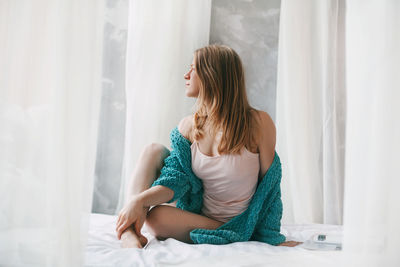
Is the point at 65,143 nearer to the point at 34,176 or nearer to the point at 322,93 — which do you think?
the point at 34,176

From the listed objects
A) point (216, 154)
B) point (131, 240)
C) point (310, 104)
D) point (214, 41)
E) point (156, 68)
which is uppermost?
point (214, 41)

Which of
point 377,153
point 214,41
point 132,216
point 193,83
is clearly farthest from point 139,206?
point 214,41

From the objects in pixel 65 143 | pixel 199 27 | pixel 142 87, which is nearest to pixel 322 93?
pixel 199 27

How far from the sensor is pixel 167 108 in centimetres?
204

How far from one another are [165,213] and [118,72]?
43.2 inches

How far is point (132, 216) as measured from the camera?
4.30 feet

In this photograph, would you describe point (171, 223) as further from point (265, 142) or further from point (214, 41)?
point (214, 41)

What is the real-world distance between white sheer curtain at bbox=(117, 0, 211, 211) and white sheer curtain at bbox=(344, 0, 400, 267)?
131 cm

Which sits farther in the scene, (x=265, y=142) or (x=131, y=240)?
(x=265, y=142)

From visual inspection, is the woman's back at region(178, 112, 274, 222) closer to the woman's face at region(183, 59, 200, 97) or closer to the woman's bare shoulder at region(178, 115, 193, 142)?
the woman's bare shoulder at region(178, 115, 193, 142)

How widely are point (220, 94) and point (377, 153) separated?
0.79m

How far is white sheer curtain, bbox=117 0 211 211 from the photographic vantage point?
1.99 metres

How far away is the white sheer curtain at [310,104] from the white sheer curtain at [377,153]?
1.08m

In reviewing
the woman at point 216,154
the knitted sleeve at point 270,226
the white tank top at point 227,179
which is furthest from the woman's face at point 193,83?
the knitted sleeve at point 270,226
